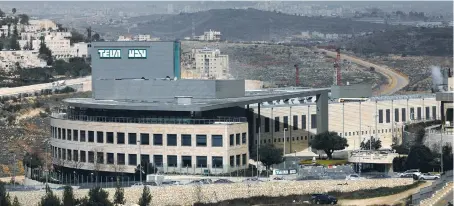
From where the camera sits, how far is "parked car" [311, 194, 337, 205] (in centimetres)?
6031

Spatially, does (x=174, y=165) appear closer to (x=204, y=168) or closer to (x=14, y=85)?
(x=204, y=168)

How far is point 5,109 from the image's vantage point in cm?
12031

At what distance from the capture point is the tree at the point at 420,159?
68375 millimetres

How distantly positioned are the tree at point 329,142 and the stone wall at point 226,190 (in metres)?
10.00

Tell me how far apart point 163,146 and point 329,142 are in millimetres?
8562

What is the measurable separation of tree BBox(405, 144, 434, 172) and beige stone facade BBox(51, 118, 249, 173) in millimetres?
6836

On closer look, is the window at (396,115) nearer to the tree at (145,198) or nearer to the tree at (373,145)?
the tree at (373,145)

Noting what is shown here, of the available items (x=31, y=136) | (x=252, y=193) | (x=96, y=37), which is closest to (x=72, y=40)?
(x=96, y=37)

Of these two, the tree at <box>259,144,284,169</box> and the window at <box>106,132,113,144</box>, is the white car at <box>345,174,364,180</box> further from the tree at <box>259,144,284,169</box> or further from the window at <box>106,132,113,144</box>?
the window at <box>106,132,113,144</box>

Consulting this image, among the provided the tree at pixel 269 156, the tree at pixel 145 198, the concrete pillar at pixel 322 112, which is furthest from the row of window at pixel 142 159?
the concrete pillar at pixel 322 112

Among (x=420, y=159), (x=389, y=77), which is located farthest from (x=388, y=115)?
(x=389, y=77)

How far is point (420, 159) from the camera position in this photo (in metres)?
68.8

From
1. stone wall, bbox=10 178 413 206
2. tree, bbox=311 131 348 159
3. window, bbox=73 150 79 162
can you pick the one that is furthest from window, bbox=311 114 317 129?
stone wall, bbox=10 178 413 206

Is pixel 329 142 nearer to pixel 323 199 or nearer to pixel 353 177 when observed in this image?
pixel 353 177
